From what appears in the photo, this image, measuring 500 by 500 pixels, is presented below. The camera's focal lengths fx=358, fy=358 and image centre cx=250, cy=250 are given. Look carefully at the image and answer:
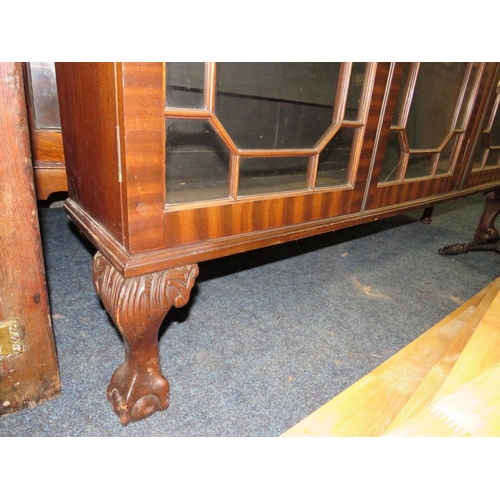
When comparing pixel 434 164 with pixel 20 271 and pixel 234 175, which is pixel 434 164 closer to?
pixel 234 175

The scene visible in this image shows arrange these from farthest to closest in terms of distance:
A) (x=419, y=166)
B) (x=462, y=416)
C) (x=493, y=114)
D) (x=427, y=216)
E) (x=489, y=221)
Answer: (x=427, y=216) < (x=489, y=221) < (x=493, y=114) < (x=419, y=166) < (x=462, y=416)

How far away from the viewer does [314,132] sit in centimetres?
66

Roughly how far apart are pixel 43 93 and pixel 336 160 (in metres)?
0.74

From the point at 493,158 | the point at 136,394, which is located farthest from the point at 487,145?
the point at 136,394

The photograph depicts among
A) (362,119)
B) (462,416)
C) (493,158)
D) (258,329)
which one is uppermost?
(362,119)

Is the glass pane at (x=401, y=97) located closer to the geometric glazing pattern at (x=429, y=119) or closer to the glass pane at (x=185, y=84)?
the geometric glazing pattern at (x=429, y=119)

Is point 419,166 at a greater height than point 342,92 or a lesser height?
lesser

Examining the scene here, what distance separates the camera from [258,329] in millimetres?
983

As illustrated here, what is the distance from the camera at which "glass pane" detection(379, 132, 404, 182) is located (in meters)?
0.79

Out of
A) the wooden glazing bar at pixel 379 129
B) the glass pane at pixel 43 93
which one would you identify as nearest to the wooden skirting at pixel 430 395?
the wooden glazing bar at pixel 379 129

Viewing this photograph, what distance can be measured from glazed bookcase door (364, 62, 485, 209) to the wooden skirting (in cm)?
34

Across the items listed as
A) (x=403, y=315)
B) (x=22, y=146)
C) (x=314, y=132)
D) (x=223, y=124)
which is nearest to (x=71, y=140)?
(x=22, y=146)

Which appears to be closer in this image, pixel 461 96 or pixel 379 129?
pixel 379 129

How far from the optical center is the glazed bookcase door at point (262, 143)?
501 mm
